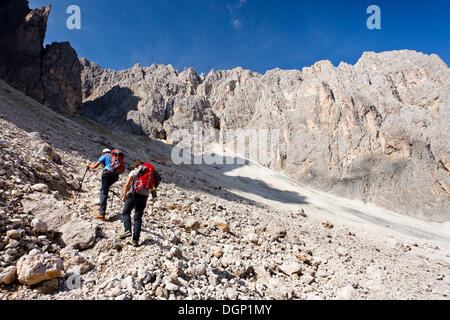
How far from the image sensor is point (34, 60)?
1921 inches

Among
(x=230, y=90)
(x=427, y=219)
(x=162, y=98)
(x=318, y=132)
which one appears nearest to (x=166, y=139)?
(x=162, y=98)

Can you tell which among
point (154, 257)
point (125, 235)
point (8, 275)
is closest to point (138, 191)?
point (125, 235)

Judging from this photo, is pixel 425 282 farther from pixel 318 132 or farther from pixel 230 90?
pixel 230 90

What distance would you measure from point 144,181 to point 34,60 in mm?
65018

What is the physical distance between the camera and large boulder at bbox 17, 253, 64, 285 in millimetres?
3133

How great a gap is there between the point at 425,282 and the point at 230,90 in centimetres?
9126

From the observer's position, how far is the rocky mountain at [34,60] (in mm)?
45903

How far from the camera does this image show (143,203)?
514cm

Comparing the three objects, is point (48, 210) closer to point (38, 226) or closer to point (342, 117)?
point (38, 226)

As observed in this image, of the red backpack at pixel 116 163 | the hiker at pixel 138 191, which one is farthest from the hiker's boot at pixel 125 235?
the red backpack at pixel 116 163

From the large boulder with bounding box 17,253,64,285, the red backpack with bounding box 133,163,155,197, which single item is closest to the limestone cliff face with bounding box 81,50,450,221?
the red backpack with bounding box 133,163,155,197

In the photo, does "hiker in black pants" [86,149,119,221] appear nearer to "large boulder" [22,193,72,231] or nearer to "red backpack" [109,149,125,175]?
"red backpack" [109,149,125,175]

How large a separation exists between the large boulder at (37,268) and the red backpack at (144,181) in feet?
6.61

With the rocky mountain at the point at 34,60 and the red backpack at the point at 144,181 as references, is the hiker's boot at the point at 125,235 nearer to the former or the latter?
the red backpack at the point at 144,181
